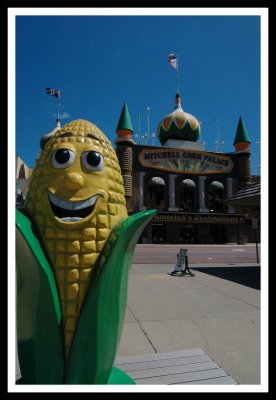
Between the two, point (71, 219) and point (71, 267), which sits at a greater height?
point (71, 219)

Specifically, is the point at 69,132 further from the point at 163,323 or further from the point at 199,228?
the point at 199,228

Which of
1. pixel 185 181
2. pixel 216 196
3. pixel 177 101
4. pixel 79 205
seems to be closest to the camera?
pixel 79 205

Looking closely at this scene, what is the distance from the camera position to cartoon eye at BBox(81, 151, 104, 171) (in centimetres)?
218

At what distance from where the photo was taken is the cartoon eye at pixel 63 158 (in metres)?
2.14

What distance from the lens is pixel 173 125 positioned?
94.9 ft

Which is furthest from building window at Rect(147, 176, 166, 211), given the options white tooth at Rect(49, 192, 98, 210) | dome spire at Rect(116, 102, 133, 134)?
white tooth at Rect(49, 192, 98, 210)

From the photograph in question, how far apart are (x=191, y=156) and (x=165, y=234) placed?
9024 millimetres

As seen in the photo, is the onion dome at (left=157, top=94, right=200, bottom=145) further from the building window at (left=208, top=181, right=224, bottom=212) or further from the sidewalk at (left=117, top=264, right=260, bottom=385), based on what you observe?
the sidewalk at (left=117, top=264, right=260, bottom=385)

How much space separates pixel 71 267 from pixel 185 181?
27.4 meters

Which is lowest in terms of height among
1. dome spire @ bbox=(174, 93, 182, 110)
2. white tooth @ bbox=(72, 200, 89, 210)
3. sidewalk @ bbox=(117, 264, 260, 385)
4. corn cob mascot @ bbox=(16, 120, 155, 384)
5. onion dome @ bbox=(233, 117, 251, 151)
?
sidewalk @ bbox=(117, 264, 260, 385)

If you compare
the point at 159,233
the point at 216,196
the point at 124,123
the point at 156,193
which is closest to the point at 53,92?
the point at 124,123

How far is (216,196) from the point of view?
30.0 metres

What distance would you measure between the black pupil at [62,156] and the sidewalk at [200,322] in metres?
2.69

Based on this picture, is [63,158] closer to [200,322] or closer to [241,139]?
[200,322]
